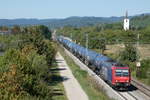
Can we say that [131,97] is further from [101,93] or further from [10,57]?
[10,57]

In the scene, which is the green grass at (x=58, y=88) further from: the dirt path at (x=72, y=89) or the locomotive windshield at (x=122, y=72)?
the locomotive windshield at (x=122, y=72)

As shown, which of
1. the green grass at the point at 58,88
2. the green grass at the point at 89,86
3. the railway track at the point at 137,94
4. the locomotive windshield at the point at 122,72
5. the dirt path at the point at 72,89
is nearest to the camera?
the green grass at the point at 89,86

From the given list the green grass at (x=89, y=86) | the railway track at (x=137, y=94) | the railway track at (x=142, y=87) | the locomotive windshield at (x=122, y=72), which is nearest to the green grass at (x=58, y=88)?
the green grass at (x=89, y=86)

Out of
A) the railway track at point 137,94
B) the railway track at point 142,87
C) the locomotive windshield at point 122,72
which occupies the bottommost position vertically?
the railway track at point 142,87

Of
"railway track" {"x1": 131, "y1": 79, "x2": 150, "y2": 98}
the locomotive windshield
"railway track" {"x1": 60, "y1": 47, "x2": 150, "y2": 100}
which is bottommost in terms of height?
"railway track" {"x1": 131, "y1": 79, "x2": 150, "y2": 98}

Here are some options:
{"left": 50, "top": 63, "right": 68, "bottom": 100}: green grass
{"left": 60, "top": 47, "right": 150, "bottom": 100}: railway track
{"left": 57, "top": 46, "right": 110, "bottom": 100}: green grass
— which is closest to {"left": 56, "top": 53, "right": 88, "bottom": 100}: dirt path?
{"left": 50, "top": 63, "right": 68, "bottom": 100}: green grass

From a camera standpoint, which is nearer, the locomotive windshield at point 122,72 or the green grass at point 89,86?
the green grass at point 89,86

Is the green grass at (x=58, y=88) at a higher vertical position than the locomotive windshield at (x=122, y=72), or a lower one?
lower

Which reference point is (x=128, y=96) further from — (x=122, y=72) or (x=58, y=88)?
(x=58, y=88)

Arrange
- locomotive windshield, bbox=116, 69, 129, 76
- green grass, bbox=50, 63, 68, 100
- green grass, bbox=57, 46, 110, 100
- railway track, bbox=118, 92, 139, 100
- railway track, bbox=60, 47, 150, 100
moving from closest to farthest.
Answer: green grass, bbox=57, 46, 110, 100 → green grass, bbox=50, 63, 68, 100 → railway track, bbox=118, 92, 139, 100 → railway track, bbox=60, 47, 150, 100 → locomotive windshield, bbox=116, 69, 129, 76

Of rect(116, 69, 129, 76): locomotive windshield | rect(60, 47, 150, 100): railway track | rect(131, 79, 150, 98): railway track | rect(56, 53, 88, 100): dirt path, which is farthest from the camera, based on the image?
rect(131, 79, 150, 98): railway track

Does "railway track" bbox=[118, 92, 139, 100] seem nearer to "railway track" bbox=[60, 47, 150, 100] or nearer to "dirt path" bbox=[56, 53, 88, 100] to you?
"railway track" bbox=[60, 47, 150, 100]

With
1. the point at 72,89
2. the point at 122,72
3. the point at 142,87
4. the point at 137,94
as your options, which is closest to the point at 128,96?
the point at 137,94

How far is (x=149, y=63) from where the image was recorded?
196 ft
